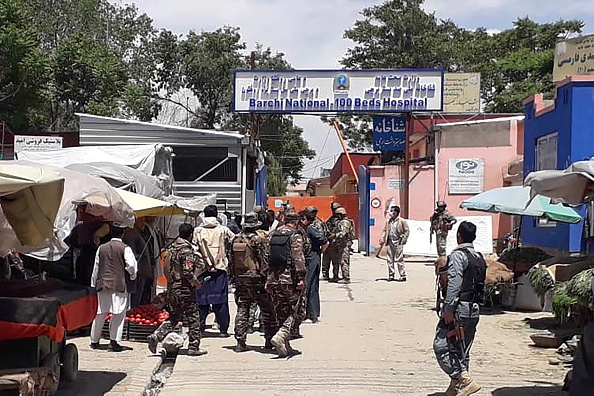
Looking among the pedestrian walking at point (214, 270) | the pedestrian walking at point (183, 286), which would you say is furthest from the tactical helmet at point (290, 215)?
the pedestrian walking at point (183, 286)

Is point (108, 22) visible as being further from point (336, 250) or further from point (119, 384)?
point (119, 384)

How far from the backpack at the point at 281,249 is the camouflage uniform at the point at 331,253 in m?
7.86

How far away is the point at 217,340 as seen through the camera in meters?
11.8

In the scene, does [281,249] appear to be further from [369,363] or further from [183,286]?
[369,363]

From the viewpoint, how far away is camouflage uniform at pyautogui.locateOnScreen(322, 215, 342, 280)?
1854 cm

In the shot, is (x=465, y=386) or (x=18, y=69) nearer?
(x=465, y=386)

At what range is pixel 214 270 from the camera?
459 inches

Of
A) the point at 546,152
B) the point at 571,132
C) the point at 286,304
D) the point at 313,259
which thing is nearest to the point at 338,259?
the point at 546,152

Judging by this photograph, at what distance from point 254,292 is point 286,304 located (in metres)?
0.64

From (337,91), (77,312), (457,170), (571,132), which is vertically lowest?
(77,312)

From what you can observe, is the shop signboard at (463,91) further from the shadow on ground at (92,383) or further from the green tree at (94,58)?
the shadow on ground at (92,383)

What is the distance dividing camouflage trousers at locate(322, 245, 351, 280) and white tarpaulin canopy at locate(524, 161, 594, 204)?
10844 mm

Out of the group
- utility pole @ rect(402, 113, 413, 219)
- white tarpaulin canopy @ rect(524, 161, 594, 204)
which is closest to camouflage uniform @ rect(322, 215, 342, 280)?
utility pole @ rect(402, 113, 413, 219)

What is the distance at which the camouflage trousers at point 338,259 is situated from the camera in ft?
62.7
